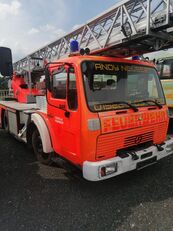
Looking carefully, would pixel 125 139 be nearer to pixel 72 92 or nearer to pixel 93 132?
pixel 93 132

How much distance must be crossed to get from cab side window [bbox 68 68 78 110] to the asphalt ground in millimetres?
1293

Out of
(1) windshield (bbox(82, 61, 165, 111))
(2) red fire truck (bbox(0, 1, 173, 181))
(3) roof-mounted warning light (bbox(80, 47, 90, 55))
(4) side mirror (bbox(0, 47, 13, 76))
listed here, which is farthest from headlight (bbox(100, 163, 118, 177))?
(4) side mirror (bbox(0, 47, 13, 76))

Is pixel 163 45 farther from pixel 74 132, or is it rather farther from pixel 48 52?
pixel 48 52

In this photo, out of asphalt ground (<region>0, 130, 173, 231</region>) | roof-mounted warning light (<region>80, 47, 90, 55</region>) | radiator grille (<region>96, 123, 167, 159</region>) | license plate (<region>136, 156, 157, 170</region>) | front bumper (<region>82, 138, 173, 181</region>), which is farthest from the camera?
roof-mounted warning light (<region>80, 47, 90, 55</region>)

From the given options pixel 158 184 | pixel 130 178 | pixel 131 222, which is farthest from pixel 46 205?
pixel 158 184

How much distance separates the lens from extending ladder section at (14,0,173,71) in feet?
11.6

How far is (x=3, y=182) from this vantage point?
10.8 feet

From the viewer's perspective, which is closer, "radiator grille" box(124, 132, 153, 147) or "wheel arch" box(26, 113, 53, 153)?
"radiator grille" box(124, 132, 153, 147)

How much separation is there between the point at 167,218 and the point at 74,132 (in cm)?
159

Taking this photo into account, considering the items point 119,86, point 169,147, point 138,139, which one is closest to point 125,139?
point 138,139

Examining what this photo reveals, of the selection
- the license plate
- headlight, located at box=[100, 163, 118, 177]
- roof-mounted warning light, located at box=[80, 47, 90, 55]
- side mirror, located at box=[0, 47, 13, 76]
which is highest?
roof-mounted warning light, located at box=[80, 47, 90, 55]

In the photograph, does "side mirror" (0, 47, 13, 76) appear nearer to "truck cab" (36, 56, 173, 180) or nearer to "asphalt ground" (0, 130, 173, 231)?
"truck cab" (36, 56, 173, 180)

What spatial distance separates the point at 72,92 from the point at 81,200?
1.56 m

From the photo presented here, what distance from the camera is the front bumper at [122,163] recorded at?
249 cm
